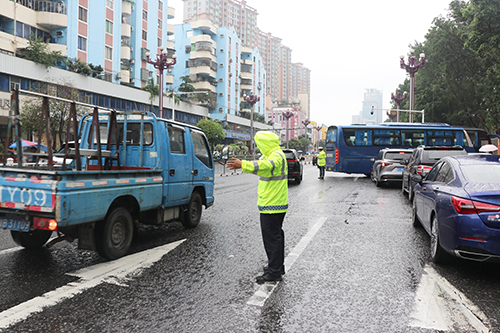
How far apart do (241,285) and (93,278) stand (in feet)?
5.47

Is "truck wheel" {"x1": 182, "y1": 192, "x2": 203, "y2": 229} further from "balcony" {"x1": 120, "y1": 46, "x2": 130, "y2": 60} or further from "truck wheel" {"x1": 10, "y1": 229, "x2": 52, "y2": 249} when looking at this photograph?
"balcony" {"x1": 120, "y1": 46, "x2": 130, "y2": 60}

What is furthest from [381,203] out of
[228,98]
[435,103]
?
[228,98]

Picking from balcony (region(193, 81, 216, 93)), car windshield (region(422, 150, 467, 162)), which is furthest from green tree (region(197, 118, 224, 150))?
car windshield (region(422, 150, 467, 162))

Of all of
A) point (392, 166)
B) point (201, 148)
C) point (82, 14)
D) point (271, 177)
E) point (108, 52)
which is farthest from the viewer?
point (108, 52)

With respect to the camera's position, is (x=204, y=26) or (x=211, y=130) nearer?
(x=211, y=130)

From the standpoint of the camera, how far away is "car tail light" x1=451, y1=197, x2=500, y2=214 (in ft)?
14.6

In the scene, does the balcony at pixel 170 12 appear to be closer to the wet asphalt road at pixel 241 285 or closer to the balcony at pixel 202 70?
the balcony at pixel 202 70

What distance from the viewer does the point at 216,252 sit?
19.3 ft

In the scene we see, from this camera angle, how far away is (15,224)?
4.73m

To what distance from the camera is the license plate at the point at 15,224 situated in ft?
15.4

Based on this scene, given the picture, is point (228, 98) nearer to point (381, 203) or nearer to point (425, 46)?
point (425, 46)

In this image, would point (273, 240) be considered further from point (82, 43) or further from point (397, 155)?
point (82, 43)

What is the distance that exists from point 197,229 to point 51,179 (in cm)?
346

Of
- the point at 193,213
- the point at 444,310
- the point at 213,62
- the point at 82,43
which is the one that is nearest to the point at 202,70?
the point at 213,62
